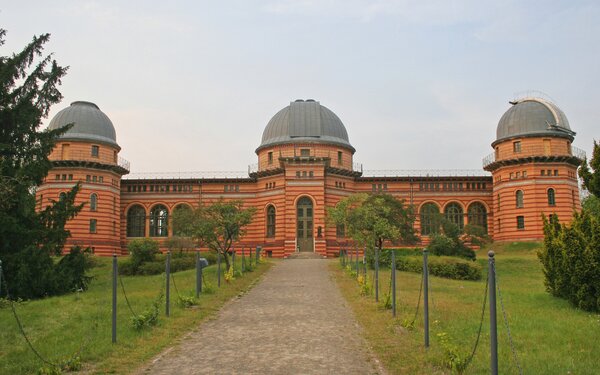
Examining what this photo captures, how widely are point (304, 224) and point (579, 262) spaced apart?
34.4 m

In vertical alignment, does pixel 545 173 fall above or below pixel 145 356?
above

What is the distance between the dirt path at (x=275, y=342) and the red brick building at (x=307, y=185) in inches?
1208

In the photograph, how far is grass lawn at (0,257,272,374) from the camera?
10.8 meters

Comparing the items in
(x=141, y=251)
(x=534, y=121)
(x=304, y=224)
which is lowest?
(x=141, y=251)

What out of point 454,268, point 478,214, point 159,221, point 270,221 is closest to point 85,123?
point 159,221

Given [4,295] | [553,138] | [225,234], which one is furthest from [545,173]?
[4,295]

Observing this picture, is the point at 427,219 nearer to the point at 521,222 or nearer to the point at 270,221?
the point at 521,222

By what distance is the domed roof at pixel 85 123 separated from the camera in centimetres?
5053

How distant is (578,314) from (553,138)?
3613 cm

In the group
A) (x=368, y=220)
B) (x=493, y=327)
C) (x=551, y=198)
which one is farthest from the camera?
(x=551, y=198)

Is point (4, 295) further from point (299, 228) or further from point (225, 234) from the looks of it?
A: point (299, 228)

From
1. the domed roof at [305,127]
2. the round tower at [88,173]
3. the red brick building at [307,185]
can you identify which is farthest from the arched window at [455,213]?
the round tower at [88,173]

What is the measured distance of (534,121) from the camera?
4934cm

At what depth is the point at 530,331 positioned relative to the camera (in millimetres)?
13352
